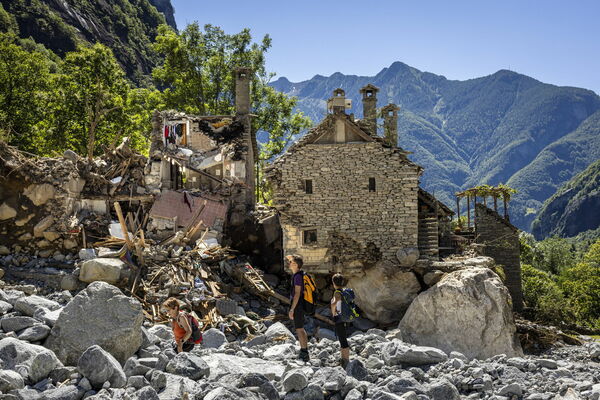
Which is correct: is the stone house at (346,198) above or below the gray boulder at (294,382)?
above

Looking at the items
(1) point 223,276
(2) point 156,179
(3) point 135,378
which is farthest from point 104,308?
(2) point 156,179

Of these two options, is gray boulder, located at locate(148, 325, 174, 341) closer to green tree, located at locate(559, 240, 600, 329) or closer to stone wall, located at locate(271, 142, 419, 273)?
stone wall, located at locate(271, 142, 419, 273)

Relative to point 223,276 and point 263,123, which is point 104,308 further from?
point 263,123

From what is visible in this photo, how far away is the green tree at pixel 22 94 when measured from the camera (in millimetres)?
29531

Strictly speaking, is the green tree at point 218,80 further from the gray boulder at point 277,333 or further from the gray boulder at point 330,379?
the gray boulder at point 330,379

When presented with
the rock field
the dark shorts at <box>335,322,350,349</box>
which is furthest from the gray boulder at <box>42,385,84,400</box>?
the dark shorts at <box>335,322,350,349</box>

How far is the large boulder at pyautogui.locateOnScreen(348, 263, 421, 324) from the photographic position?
16375 mm

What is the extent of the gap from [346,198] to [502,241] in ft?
33.2

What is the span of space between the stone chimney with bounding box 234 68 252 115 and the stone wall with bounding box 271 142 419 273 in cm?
628

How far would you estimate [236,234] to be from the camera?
65.7 ft

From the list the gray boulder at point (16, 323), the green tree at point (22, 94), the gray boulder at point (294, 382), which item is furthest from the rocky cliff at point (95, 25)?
the gray boulder at point (294, 382)

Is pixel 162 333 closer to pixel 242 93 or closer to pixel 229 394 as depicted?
pixel 229 394

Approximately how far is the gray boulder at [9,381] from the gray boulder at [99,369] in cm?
72

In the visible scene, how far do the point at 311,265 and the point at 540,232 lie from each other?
444ft
